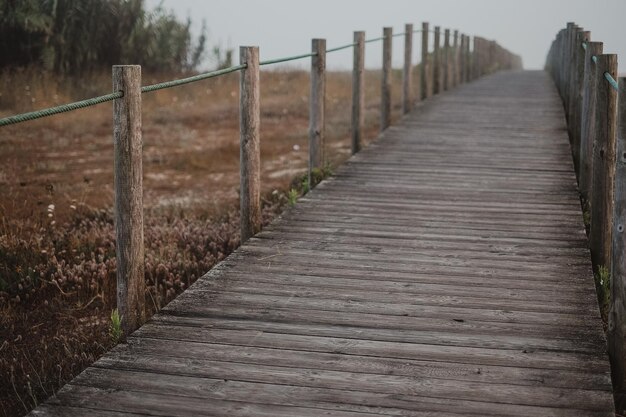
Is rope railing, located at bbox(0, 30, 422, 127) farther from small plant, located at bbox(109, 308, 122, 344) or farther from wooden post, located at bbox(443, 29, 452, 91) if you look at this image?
wooden post, located at bbox(443, 29, 452, 91)

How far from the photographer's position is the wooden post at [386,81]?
1131 centimetres

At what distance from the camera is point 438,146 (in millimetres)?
9828

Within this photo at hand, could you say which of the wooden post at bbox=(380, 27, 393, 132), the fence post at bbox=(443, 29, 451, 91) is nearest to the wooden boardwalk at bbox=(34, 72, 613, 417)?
the wooden post at bbox=(380, 27, 393, 132)

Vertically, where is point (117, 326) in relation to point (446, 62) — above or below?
below

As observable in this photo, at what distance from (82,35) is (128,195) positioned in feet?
44.4

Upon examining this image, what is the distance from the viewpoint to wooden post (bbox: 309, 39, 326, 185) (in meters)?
8.06

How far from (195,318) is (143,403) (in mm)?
977

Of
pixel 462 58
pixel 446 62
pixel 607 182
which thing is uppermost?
pixel 462 58

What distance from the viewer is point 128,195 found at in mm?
4363

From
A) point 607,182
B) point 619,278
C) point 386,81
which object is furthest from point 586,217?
point 386,81

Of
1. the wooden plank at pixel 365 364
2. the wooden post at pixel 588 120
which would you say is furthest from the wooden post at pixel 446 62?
the wooden plank at pixel 365 364

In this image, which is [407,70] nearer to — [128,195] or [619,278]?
[128,195]

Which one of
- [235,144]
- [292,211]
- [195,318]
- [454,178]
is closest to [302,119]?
[235,144]

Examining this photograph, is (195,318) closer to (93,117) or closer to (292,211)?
(292,211)
